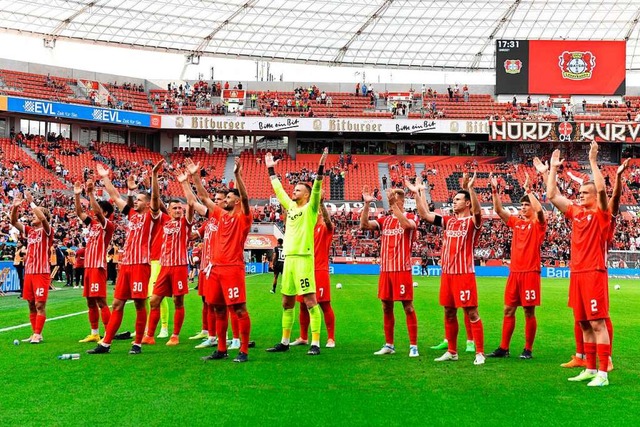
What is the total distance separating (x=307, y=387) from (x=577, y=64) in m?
60.0

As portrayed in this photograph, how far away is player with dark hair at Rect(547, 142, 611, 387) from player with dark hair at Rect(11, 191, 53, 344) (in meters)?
8.36

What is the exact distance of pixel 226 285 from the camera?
10.4 metres

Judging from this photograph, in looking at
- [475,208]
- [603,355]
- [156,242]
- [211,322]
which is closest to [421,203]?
[475,208]

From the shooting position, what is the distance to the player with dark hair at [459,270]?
10.5m

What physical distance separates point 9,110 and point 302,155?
917 inches

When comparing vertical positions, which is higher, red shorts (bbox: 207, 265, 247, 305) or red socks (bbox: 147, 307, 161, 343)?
red shorts (bbox: 207, 265, 247, 305)

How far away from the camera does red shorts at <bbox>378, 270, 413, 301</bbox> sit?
11.3 metres

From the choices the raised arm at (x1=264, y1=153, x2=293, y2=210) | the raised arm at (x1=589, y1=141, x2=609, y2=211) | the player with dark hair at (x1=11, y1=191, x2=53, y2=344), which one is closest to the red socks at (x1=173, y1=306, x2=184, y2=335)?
the player with dark hair at (x1=11, y1=191, x2=53, y2=344)

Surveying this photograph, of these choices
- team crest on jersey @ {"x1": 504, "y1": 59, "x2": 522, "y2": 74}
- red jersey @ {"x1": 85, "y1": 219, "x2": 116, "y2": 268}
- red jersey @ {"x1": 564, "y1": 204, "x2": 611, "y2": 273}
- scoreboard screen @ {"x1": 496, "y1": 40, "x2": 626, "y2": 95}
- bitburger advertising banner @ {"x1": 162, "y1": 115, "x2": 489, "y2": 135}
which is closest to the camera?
red jersey @ {"x1": 564, "y1": 204, "x2": 611, "y2": 273}

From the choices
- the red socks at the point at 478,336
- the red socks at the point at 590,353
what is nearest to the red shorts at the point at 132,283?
the red socks at the point at 478,336

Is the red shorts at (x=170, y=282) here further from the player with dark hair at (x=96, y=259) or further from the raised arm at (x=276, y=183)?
the raised arm at (x=276, y=183)

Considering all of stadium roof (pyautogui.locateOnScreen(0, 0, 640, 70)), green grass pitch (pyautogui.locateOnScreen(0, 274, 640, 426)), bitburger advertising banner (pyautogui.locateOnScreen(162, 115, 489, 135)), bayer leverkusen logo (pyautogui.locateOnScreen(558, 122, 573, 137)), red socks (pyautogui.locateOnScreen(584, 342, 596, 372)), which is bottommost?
green grass pitch (pyautogui.locateOnScreen(0, 274, 640, 426))

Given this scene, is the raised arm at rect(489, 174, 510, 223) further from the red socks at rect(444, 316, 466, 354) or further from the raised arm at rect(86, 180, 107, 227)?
the raised arm at rect(86, 180, 107, 227)

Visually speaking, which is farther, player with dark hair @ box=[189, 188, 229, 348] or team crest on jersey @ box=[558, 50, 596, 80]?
team crest on jersey @ box=[558, 50, 596, 80]
